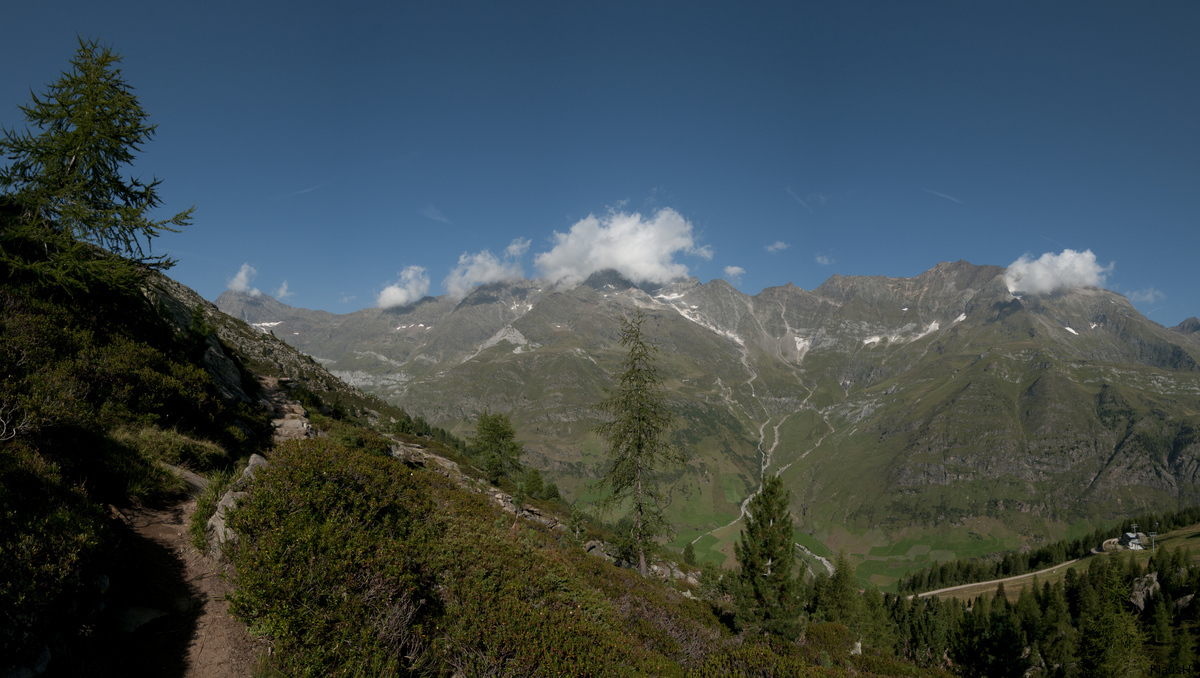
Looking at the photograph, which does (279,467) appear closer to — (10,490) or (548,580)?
(10,490)

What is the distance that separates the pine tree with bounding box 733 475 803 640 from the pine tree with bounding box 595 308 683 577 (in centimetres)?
549

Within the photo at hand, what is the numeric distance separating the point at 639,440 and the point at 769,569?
1019 cm

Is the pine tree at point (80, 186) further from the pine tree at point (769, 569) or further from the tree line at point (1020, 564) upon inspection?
the tree line at point (1020, 564)

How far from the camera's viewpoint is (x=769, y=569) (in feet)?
82.5

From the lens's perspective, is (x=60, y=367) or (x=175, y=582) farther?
(x=60, y=367)

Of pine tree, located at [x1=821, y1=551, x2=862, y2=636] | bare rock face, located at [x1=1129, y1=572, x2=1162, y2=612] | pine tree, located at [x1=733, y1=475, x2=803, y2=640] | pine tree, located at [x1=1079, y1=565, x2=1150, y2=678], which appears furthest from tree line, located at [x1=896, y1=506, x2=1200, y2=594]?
pine tree, located at [x1=733, y1=475, x2=803, y2=640]

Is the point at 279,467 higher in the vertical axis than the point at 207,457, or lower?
higher

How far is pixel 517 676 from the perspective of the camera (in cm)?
818

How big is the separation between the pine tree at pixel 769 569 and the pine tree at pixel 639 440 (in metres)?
5.49

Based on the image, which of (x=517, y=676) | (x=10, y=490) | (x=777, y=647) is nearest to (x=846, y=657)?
(x=777, y=647)

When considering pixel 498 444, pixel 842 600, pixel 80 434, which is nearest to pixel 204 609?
pixel 80 434

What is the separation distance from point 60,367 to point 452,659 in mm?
15514

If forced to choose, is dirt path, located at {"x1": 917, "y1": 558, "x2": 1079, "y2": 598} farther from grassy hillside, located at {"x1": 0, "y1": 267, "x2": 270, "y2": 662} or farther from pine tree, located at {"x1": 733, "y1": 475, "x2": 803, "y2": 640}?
grassy hillside, located at {"x1": 0, "y1": 267, "x2": 270, "y2": 662}

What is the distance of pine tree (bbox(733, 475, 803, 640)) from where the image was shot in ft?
77.6
